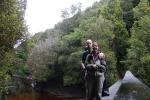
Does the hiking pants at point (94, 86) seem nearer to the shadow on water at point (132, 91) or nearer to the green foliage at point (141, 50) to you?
the shadow on water at point (132, 91)

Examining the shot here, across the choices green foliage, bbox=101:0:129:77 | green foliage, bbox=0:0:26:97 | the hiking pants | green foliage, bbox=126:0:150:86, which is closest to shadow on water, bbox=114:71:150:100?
the hiking pants

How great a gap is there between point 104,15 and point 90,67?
1642 inches

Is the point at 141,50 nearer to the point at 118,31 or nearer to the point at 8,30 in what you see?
the point at 118,31

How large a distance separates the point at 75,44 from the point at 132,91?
42542mm

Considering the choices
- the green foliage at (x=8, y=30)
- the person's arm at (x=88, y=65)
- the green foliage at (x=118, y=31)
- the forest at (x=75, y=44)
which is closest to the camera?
the person's arm at (x=88, y=65)

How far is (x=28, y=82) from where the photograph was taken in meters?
69.9

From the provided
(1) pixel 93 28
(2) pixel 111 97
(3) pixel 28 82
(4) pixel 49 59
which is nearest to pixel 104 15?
(1) pixel 93 28

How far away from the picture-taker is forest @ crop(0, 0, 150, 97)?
18.9 metres

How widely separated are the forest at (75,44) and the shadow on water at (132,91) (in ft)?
20.9

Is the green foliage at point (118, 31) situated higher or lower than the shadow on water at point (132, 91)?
higher

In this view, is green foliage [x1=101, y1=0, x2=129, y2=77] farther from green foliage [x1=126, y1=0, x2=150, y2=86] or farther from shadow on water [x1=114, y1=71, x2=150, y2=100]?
shadow on water [x1=114, y1=71, x2=150, y2=100]

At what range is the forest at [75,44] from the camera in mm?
18859

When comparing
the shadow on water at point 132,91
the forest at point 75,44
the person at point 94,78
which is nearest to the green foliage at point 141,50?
the forest at point 75,44

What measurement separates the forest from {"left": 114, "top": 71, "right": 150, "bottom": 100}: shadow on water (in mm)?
6381
